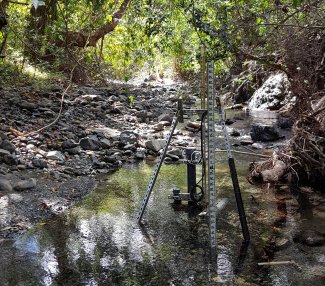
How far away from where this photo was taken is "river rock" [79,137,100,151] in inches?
346

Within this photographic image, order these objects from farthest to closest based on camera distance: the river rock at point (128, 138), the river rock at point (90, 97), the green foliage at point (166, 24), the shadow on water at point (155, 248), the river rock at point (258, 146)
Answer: the river rock at point (90, 97), the river rock at point (258, 146), the river rock at point (128, 138), the green foliage at point (166, 24), the shadow on water at point (155, 248)

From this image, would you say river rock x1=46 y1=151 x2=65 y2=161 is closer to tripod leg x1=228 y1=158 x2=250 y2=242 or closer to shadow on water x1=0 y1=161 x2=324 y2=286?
shadow on water x1=0 y1=161 x2=324 y2=286

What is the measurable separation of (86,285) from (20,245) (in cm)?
114

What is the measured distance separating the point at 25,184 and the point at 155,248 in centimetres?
237

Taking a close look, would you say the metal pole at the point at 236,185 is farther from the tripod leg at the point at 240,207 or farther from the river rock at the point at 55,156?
the river rock at the point at 55,156

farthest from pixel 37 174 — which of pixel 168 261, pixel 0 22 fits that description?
pixel 168 261

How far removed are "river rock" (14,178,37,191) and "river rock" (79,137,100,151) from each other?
2515mm

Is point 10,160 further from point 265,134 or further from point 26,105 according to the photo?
point 265,134

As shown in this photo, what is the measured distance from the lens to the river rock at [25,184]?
6020mm

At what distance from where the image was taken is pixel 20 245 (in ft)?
15.0

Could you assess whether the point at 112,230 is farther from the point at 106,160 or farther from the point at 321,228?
the point at 106,160

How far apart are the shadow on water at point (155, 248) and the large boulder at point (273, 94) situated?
374 inches

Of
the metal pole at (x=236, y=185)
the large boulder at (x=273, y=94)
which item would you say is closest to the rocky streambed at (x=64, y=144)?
the metal pole at (x=236, y=185)

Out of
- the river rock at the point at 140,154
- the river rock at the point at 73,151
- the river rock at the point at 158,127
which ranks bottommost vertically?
the river rock at the point at 140,154
